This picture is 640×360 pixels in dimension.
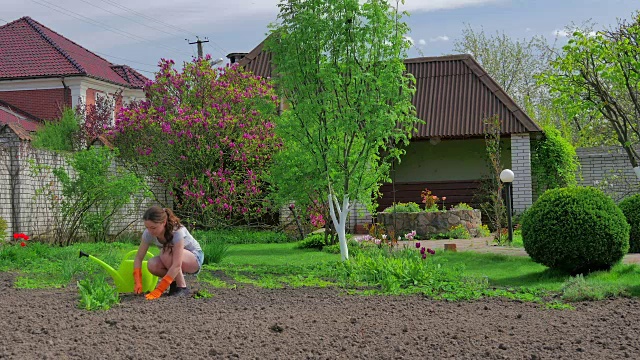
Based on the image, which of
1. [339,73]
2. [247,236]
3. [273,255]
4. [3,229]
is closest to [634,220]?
[339,73]

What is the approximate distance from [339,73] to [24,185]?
283 inches

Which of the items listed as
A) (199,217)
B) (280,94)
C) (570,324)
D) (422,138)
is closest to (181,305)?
(570,324)

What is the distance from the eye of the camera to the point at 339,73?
1050cm

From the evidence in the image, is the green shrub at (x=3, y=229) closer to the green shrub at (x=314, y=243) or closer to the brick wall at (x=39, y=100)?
the green shrub at (x=314, y=243)

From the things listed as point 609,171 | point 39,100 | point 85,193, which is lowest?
point 85,193

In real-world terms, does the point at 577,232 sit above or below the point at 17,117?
below

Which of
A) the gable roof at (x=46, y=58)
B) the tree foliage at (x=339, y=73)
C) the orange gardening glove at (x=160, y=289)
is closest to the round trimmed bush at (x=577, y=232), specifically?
the tree foliage at (x=339, y=73)

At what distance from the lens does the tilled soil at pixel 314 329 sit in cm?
472

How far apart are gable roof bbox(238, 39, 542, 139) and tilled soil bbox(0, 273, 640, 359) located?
1282 cm

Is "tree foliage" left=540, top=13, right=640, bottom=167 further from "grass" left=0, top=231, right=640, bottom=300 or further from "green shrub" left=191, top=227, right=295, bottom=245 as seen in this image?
"green shrub" left=191, top=227, right=295, bottom=245

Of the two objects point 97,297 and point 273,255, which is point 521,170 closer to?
point 273,255

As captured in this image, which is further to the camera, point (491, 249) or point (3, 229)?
point (3, 229)

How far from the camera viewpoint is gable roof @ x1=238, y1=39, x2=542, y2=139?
64.5 feet

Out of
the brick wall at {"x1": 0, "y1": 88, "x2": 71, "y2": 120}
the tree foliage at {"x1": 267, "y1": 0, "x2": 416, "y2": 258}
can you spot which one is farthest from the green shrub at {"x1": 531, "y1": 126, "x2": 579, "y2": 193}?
the brick wall at {"x1": 0, "y1": 88, "x2": 71, "y2": 120}
